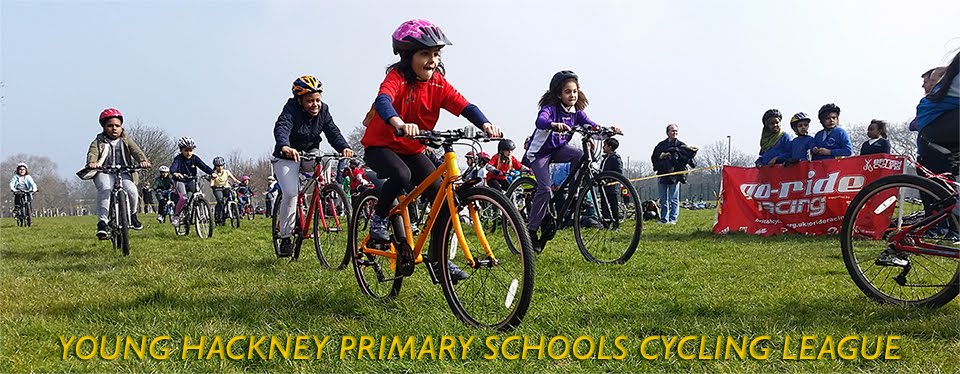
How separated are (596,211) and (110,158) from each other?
655 cm

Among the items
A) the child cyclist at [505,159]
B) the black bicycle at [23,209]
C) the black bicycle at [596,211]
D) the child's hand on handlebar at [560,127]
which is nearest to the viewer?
the child's hand on handlebar at [560,127]

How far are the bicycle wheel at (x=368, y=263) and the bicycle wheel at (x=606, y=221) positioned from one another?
2370 millimetres

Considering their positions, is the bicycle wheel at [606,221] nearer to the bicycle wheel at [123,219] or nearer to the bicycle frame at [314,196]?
the bicycle frame at [314,196]

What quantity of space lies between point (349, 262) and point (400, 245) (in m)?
2.20

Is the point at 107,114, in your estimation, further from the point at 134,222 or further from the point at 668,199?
the point at 668,199

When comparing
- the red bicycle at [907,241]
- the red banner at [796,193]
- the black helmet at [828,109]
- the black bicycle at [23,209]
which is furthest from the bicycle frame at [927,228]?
the black bicycle at [23,209]

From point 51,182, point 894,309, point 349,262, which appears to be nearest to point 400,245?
point 349,262

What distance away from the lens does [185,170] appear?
12805 mm

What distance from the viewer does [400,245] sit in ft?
14.9

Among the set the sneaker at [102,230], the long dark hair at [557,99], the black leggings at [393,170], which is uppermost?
the long dark hair at [557,99]

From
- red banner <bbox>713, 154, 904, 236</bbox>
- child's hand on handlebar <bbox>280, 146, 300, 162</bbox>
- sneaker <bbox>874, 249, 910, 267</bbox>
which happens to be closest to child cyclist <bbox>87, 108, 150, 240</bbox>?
child's hand on handlebar <bbox>280, 146, 300, 162</bbox>

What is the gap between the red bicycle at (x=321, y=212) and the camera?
671 centimetres

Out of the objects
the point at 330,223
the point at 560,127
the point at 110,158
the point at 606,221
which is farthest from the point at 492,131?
the point at 110,158

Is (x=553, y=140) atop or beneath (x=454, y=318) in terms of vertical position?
atop
